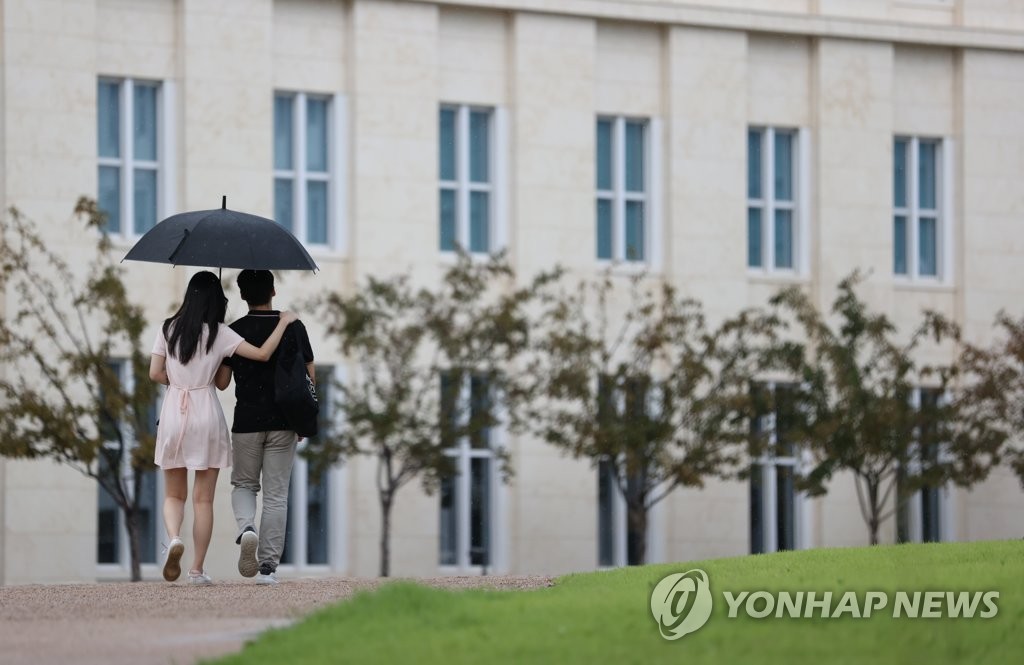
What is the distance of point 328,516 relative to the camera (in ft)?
112

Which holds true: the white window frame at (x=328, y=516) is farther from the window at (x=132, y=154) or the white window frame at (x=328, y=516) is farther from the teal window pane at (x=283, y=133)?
the window at (x=132, y=154)

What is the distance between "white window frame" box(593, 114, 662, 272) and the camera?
3638 cm

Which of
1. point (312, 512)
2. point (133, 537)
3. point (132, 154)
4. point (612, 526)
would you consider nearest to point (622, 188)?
point (612, 526)

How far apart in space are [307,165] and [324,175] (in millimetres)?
309

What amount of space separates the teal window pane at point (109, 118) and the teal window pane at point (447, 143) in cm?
525

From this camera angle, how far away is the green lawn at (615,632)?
32.1ft

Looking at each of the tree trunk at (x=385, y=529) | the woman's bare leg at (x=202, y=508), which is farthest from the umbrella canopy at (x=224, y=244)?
the tree trunk at (x=385, y=529)

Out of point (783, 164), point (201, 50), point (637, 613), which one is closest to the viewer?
point (637, 613)

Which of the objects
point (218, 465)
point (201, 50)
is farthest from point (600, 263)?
point (218, 465)

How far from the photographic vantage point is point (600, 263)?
3628 centimetres

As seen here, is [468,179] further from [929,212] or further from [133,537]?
[133,537]

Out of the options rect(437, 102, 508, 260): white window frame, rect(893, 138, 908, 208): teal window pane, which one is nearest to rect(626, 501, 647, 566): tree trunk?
rect(437, 102, 508, 260): white window frame

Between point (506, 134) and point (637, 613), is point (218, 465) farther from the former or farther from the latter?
point (506, 134)

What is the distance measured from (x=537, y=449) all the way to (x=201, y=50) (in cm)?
825
